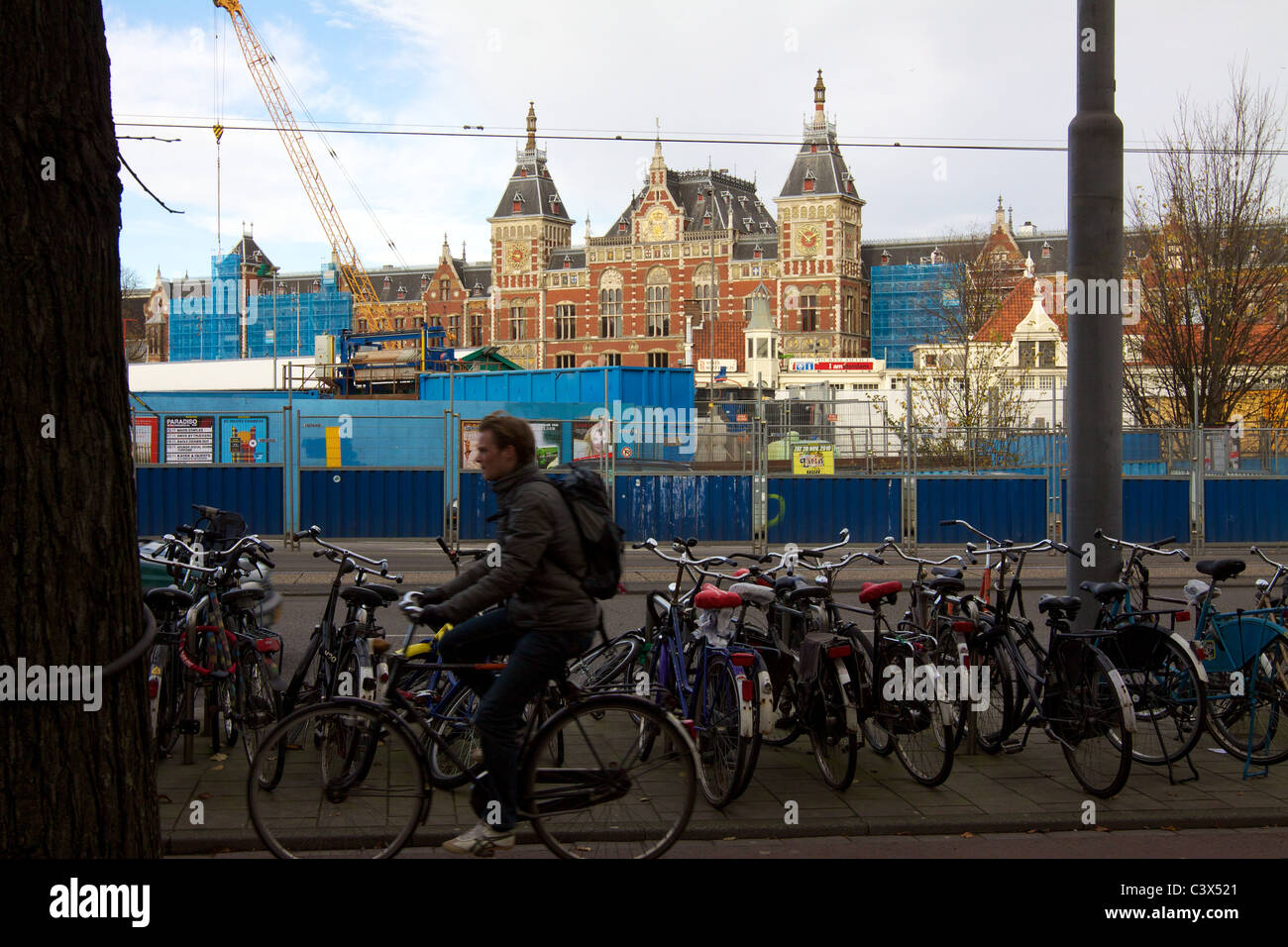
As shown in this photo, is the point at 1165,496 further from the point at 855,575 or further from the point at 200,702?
the point at 200,702

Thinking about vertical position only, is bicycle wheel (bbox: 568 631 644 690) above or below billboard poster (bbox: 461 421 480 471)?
below

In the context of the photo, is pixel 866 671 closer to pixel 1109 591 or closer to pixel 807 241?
pixel 1109 591

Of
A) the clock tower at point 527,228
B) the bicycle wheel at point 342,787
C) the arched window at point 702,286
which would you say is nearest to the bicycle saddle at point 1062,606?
the bicycle wheel at point 342,787

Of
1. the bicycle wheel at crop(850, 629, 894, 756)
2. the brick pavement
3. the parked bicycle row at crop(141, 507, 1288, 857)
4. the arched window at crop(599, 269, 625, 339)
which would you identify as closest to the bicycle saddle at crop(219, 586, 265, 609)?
the parked bicycle row at crop(141, 507, 1288, 857)

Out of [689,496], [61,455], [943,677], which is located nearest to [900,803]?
[943,677]

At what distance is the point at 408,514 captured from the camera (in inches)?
756

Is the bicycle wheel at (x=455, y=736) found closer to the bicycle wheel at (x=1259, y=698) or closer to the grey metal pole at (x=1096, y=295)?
the bicycle wheel at (x=1259, y=698)

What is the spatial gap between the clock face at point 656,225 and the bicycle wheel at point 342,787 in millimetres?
89321

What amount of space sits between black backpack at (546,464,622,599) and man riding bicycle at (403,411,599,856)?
0.03m

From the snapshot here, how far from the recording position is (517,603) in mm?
5031

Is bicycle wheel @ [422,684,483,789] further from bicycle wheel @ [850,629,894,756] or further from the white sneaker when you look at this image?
bicycle wheel @ [850,629,894,756]

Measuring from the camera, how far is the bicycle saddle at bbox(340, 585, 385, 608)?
5980mm

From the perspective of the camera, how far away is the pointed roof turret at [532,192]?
322ft
